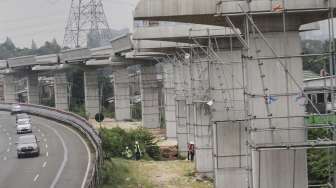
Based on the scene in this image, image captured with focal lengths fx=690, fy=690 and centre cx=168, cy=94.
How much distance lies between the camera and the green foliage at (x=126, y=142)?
48.2m

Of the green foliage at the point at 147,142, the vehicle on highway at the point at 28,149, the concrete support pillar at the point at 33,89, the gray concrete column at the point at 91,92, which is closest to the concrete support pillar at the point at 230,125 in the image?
the vehicle on highway at the point at 28,149

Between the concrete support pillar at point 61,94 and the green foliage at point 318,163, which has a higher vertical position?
the concrete support pillar at point 61,94

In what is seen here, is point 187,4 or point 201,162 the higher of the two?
point 187,4

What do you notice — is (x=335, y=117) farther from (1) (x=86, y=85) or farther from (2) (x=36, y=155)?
(1) (x=86, y=85)

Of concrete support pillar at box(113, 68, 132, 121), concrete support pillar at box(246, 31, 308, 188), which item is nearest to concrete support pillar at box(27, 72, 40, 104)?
concrete support pillar at box(113, 68, 132, 121)

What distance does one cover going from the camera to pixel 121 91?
7812 centimetres

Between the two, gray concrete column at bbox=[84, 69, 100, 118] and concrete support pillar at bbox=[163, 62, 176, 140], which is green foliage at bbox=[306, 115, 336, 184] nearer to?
concrete support pillar at bbox=[163, 62, 176, 140]

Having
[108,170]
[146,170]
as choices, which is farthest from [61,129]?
[108,170]

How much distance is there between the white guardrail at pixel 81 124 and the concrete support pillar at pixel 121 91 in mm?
8313

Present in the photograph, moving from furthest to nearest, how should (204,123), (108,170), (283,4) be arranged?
(204,123)
(108,170)
(283,4)

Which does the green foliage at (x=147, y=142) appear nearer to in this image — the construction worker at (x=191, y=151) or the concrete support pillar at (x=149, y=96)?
the construction worker at (x=191, y=151)

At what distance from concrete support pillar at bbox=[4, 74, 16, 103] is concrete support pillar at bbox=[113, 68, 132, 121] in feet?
101

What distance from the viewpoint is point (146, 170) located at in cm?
4284

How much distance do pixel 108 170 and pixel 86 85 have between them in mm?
50782
